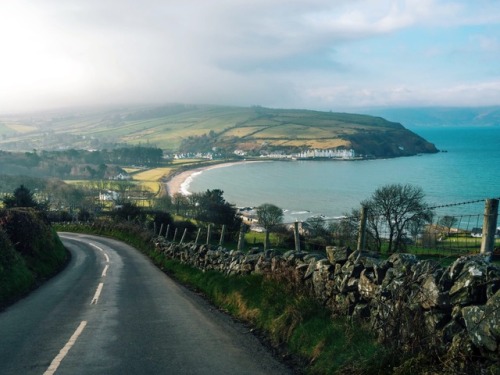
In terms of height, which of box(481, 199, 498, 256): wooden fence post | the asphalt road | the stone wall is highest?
box(481, 199, 498, 256): wooden fence post

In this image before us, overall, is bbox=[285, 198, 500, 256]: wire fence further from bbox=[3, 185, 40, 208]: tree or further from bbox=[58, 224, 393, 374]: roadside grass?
bbox=[3, 185, 40, 208]: tree

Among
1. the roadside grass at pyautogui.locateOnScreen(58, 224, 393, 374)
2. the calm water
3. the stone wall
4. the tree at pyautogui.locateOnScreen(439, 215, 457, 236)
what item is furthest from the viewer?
the calm water

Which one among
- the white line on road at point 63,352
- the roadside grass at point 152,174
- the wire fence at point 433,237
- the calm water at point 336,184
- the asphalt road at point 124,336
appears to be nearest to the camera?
the white line on road at point 63,352

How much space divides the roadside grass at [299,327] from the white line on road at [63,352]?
153 inches

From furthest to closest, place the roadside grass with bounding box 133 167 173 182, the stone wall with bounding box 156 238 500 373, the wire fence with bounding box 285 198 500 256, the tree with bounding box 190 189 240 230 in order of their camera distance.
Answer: the roadside grass with bounding box 133 167 173 182 → the tree with bounding box 190 189 240 230 → the wire fence with bounding box 285 198 500 256 → the stone wall with bounding box 156 238 500 373

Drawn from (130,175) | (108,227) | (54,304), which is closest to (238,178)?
(130,175)

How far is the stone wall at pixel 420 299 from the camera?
20.4ft

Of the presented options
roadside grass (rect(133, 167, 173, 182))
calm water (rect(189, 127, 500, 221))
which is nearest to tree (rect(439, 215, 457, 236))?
calm water (rect(189, 127, 500, 221))

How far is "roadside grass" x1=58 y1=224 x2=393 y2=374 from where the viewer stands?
764 cm

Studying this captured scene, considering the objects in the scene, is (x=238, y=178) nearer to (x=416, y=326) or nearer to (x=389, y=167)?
(x=389, y=167)

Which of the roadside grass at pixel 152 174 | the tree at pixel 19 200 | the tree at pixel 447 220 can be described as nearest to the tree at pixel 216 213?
the tree at pixel 19 200

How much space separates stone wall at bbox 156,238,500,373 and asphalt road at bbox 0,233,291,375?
1.90 m

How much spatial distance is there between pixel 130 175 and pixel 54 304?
167m

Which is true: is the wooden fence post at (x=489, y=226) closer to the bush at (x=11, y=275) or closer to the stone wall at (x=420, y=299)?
the stone wall at (x=420, y=299)
